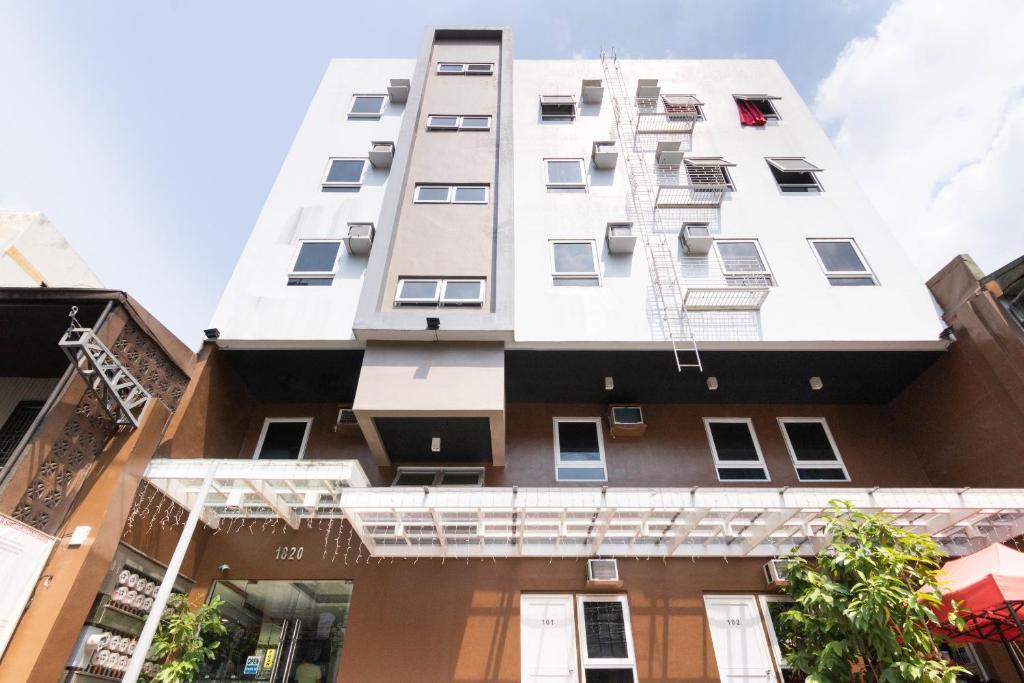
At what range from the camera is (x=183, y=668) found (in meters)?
5.51

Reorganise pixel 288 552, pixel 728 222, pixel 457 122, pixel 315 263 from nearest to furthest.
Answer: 1. pixel 288 552
2. pixel 315 263
3. pixel 728 222
4. pixel 457 122

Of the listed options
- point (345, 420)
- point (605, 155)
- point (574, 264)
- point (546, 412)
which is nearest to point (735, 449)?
point (546, 412)

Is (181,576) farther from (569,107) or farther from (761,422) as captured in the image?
(569,107)

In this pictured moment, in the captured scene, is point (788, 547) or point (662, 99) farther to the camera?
point (662, 99)

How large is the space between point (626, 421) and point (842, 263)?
16.4ft

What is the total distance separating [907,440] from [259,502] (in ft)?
34.6

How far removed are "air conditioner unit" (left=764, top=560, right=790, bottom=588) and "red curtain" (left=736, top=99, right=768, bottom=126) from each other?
9.60m

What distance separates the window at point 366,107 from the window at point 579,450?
8.76 meters

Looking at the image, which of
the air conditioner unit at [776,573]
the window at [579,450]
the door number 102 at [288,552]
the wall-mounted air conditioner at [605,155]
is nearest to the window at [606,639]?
the window at [579,450]

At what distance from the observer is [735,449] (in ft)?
27.1

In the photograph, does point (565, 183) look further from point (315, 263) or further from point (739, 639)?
point (739, 639)

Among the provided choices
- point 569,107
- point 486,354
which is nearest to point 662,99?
point 569,107

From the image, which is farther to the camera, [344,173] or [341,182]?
[344,173]

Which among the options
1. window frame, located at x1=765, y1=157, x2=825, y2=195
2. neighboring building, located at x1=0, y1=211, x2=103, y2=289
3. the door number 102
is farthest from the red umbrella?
neighboring building, located at x1=0, y1=211, x2=103, y2=289
